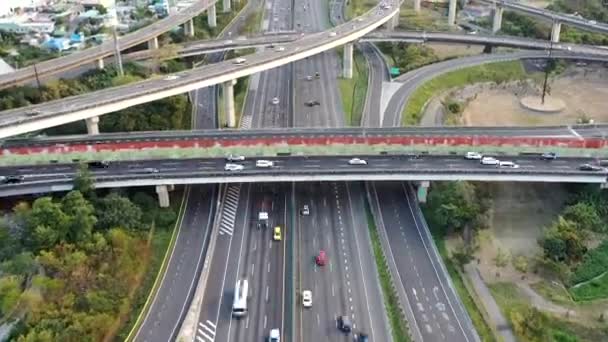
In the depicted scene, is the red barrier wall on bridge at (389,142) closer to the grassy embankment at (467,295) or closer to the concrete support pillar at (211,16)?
the grassy embankment at (467,295)

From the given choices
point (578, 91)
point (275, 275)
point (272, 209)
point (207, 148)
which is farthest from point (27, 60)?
point (578, 91)

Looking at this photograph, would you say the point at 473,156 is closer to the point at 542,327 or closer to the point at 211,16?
the point at 542,327

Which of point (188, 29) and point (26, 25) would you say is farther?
point (188, 29)

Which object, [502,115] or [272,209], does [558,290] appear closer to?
[272,209]

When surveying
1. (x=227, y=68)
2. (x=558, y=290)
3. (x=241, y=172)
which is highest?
(x=227, y=68)

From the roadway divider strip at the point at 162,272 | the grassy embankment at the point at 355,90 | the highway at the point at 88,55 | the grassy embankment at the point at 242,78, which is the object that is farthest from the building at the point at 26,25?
the roadway divider strip at the point at 162,272

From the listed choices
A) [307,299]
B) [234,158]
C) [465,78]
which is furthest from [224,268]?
[465,78]
